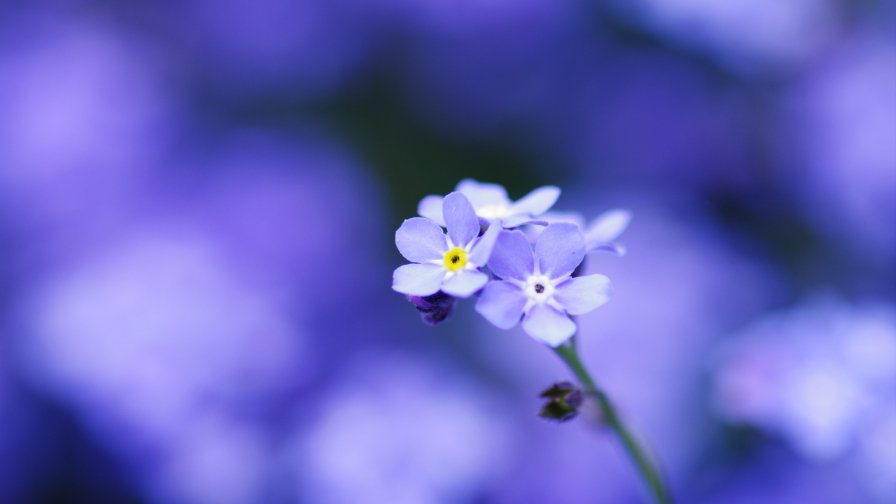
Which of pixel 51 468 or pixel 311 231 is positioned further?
pixel 311 231

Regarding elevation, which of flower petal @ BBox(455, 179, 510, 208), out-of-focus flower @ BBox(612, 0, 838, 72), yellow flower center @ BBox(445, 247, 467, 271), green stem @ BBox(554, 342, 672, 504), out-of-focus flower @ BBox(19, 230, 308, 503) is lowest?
green stem @ BBox(554, 342, 672, 504)

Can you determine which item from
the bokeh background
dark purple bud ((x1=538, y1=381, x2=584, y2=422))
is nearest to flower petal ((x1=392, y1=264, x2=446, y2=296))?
dark purple bud ((x1=538, y1=381, x2=584, y2=422))

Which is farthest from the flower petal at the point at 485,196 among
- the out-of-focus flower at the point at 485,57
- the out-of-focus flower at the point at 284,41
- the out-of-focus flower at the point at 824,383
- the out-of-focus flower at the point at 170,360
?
the out-of-focus flower at the point at 284,41

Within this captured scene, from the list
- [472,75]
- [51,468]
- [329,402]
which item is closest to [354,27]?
[472,75]

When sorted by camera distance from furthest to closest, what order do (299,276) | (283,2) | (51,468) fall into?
(283,2) → (299,276) → (51,468)

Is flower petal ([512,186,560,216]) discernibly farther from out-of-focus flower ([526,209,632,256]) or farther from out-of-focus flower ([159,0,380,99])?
out-of-focus flower ([159,0,380,99])

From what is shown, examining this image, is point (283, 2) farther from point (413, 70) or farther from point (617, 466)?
point (617, 466)

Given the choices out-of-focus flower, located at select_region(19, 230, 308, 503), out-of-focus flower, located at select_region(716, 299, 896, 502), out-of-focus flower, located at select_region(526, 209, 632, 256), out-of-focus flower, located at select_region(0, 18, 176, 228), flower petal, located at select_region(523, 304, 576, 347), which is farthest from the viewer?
out-of-focus flower, located at select_region(0, 18, 176, 228)

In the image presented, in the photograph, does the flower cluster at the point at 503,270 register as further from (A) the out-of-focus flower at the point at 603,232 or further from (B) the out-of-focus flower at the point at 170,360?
(B) the out-of-focus flower at the point at 170,360
